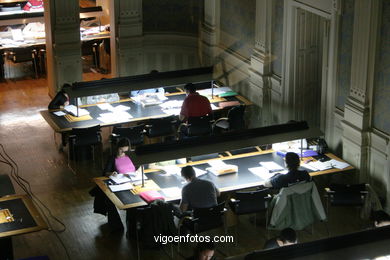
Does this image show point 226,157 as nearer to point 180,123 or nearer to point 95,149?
point 180,123

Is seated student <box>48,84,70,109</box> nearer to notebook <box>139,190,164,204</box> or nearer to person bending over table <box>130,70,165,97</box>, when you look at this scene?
person bending over table <box>130,70,165,97</box>

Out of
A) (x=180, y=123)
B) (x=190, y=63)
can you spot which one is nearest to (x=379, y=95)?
(x=180, y=123)

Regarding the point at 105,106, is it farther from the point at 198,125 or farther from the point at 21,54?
the point at 21,54

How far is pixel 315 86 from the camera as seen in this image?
527 inches

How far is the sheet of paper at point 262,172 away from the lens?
35.3ft

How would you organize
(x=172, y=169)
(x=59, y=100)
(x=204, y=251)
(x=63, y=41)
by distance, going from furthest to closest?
(x=63, y=41) < (x=59, y=100) < (x=172, y=169) < (x=204, y=251)

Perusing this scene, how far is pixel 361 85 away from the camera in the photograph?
11164 millimetres

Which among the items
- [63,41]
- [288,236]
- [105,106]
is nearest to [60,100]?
[105,106]

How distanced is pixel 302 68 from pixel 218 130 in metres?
1.78

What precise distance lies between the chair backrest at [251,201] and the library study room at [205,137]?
0.02m

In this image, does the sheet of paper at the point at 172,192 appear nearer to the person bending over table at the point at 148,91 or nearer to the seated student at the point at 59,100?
the seated student at the point at 59,100

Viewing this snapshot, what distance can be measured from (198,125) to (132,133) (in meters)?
1.09

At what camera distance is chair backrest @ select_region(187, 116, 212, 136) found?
42.7 feet

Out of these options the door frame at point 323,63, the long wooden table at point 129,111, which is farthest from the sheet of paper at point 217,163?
the long wooden table at point 129,111
